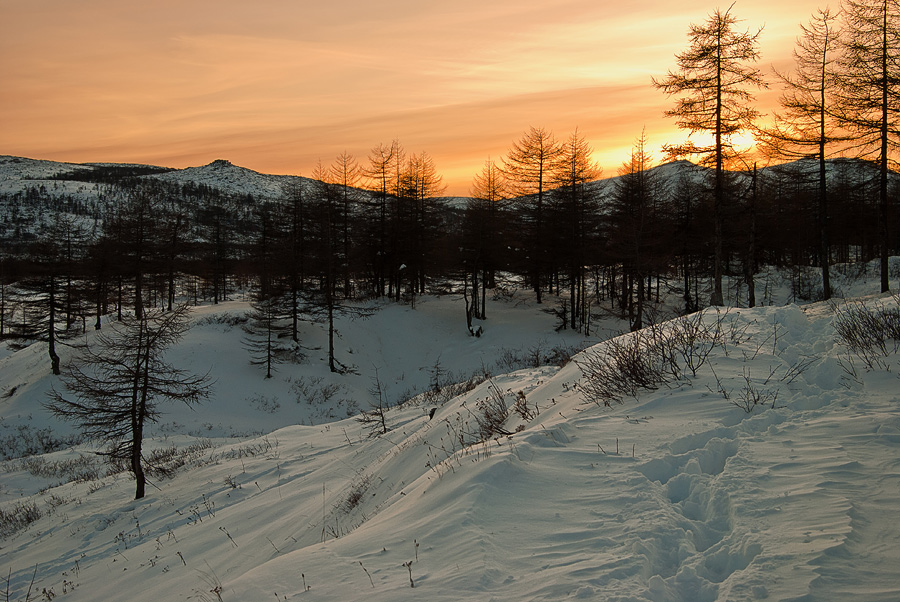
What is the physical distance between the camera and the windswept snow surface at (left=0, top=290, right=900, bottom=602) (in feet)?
9.37

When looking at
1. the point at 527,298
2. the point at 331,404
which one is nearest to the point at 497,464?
the point at 331,404

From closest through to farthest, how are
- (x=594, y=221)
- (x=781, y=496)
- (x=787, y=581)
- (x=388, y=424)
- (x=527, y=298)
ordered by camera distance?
1. (x=787, y=581)
2. (x=781, y=496)
3. (x=388, y=424)
4. (x=594, y=221)
5. (x=527, y=298)

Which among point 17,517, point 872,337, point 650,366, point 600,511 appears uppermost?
point 872,337

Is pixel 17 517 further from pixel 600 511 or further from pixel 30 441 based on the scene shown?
pixel 600 511

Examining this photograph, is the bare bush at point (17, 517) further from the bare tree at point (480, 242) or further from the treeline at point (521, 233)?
the bare tree at point (480, 242)

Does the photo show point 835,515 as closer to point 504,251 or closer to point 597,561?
point 597,561

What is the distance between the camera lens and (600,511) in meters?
3.56

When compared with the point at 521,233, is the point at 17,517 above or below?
below

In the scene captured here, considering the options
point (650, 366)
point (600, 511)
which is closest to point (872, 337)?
point (650, 366)

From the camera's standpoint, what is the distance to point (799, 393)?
5156 mm

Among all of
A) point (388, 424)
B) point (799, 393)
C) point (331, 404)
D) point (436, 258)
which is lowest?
Answer: point (331, 404)

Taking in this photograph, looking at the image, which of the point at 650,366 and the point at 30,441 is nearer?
the point at 650,366

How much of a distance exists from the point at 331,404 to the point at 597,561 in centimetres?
2385

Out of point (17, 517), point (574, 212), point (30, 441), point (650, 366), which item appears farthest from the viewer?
point (574, 212)
